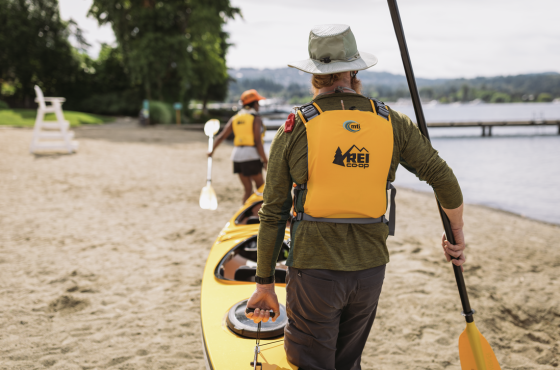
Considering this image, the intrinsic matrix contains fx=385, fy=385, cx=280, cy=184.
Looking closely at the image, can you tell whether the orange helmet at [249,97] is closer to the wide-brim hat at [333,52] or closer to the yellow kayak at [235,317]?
the yellow kayak at [235,317]

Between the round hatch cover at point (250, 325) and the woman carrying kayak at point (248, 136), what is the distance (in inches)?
143

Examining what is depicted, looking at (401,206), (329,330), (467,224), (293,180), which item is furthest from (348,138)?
(401,206)

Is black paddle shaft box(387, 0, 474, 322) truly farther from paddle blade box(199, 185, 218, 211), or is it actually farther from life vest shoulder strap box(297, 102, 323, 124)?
paddle blade box(199, 185, 218, 211)

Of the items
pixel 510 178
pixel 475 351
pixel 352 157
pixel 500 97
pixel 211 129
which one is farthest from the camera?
pixel 500 97

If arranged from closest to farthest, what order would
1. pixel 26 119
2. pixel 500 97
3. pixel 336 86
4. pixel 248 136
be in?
pixel 336 86, pixel 248 136, pixel 26 119, pixel 500 97

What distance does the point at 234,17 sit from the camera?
3347 centimetres

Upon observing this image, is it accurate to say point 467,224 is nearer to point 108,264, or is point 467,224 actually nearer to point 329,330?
point 108,264

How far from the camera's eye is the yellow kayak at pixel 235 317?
7.16 ft

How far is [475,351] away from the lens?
2.26 metres

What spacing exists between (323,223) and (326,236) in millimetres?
54

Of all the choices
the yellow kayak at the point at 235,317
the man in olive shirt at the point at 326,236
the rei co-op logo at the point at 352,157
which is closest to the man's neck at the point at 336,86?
the man in olive shirt at the point at 326,236

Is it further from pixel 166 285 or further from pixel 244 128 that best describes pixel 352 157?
pixel 244 128

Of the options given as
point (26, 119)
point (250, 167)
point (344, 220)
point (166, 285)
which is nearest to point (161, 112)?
point (26, 119)

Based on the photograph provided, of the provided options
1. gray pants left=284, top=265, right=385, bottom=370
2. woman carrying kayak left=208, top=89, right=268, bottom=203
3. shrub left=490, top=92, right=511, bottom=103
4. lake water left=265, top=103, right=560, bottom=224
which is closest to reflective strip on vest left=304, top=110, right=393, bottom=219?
gray pants left=284, top=265, right=385, bottom=370
